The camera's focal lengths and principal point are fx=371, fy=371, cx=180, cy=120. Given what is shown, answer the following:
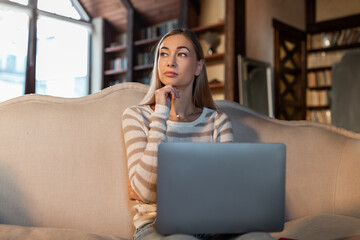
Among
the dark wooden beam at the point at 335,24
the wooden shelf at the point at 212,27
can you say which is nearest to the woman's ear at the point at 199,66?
the wooden shelf at the point at 212,27

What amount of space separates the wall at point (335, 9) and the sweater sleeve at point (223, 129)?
4990 mm

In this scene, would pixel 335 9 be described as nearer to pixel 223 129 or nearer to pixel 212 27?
pixel 212 27

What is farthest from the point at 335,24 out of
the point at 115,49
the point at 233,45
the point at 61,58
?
the point at 61,58

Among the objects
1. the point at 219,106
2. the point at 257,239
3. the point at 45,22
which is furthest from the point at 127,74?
the point at 257,239

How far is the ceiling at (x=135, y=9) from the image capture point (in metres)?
5.65

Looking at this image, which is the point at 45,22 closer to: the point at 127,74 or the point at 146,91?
the point at 127,74

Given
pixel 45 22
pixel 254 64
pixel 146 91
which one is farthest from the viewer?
pixel 45 22

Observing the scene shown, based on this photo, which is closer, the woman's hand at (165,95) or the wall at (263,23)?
the woman's hand at (165,95)

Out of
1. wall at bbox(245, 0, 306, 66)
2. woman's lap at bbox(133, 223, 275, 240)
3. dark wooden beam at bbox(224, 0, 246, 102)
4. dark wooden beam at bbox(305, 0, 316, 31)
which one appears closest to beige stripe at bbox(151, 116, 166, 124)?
woman's lap at bbox(133, 223, 275, 240)

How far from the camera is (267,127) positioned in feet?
5.58

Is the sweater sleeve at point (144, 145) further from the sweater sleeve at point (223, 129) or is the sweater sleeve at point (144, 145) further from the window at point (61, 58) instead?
the window at point (61, 58)

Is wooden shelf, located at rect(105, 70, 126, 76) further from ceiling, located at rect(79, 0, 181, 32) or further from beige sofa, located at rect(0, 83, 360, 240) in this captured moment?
beige sofa, located at rect(0, 83, 360, 240)

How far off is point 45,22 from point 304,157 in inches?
194

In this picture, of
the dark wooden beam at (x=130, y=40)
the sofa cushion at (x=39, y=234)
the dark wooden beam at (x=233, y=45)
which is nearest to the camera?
the sofa cushion at (x=39, y=234)
